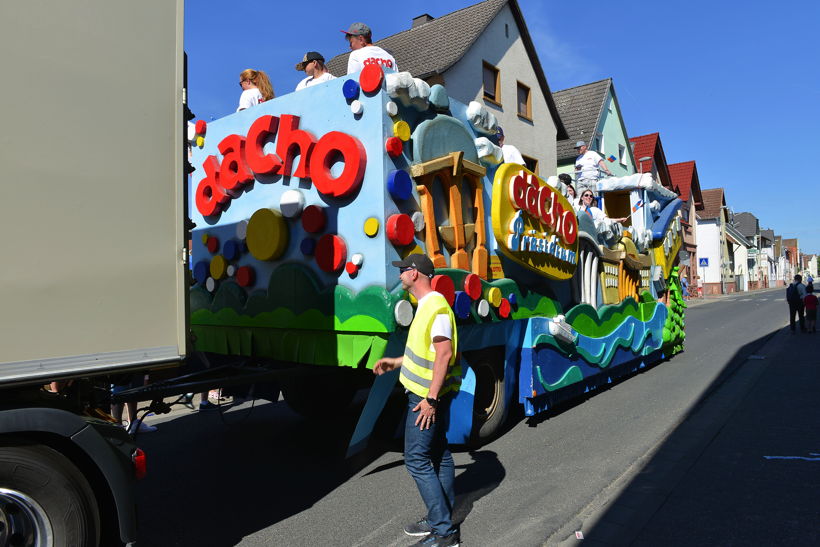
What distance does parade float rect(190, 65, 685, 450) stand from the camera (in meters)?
4.37

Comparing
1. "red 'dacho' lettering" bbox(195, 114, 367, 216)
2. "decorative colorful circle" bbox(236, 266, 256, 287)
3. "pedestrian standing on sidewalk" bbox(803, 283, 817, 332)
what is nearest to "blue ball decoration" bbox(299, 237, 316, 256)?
"red 'dacho' lettering" bbox(195, 114, 367, 216)

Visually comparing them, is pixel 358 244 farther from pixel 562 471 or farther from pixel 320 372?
pixel 562 471

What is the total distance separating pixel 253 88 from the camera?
5.82m

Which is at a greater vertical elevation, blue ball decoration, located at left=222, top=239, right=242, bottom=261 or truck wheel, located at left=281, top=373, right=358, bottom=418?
blue ball decoration, located at left=222, top=239, right=242, bottom=261

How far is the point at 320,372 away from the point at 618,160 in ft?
82.6

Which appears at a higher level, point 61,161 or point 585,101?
point 585,101

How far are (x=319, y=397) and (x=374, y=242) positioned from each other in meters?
2.58

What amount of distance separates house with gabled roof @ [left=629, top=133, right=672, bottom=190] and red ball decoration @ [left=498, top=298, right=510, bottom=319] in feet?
93.3

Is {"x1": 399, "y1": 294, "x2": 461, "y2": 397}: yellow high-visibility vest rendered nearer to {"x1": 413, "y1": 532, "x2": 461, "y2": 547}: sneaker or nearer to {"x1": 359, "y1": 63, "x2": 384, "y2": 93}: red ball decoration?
{"x1": 413, "y1": 532, "x2": 461, "y2": 547}: sneaker

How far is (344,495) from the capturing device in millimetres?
4238

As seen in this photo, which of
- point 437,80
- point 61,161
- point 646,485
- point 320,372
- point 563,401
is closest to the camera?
point 61,161

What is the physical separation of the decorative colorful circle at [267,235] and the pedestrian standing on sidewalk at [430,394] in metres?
1.77

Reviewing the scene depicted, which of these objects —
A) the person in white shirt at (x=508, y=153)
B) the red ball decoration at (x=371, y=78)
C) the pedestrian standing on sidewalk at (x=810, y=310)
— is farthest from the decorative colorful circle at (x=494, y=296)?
the pedestrian standing on sidewalk at (x=810, y=310)

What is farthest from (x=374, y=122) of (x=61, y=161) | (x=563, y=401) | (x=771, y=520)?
(x=563, y=401)
